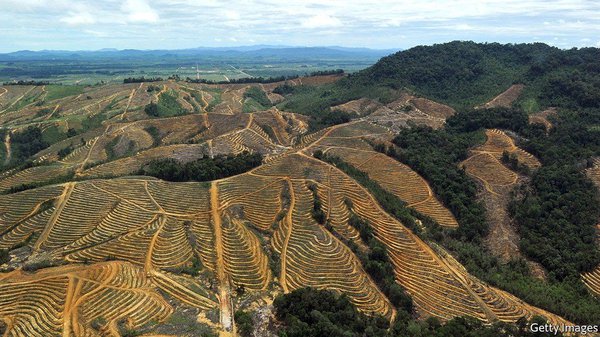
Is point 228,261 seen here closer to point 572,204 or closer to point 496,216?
point 496,216

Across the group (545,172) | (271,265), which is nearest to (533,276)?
(545,172)

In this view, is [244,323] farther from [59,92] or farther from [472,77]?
[59,92]

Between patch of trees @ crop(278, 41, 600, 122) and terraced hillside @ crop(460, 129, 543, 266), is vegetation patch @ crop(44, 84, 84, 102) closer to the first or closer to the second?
patch of trees @ crop(278, 41, 600, 122)

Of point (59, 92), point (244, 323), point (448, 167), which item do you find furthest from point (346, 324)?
point (59, 92)

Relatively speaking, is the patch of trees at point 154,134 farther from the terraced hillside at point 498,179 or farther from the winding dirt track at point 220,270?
the terraced hillside at point 498,179

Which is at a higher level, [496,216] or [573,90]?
[573,90]

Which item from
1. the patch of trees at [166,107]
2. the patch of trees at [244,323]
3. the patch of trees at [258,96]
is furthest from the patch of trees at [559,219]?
the patch of trees at [258,96]
